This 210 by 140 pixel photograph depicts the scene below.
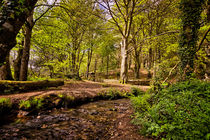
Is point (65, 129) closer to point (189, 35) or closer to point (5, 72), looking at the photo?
point (5, 72)

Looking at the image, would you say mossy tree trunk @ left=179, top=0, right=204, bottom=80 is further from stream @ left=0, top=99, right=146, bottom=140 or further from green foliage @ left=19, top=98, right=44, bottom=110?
green foliage @ left=19, top=98, right=44, bottom=110

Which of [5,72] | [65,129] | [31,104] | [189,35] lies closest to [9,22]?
[65,129]

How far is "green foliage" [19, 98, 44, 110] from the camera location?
4.30 meters

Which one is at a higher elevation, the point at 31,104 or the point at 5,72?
the point at 5,72

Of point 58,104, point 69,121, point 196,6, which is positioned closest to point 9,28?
point 69,121

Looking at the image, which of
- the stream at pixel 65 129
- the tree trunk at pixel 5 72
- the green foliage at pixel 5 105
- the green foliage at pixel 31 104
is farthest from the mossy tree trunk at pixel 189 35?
the tree trunk at pixel 5 72

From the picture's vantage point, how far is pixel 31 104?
4445 mm

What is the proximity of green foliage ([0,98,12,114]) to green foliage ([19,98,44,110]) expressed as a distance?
383 millimetres

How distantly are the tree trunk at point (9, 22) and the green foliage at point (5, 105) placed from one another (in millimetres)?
2837

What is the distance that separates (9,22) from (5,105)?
368 cm

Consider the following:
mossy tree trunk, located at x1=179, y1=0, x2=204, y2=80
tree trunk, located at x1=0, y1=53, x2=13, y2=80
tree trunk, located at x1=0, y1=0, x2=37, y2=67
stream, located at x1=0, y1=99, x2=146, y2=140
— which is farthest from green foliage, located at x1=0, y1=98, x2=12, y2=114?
mossy tree trunk, located at x1=179, y1=0, x2=204, y2=80

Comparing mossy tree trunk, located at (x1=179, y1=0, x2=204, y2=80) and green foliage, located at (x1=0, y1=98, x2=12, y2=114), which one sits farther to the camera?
mossy tree trunk, located at (x1=179, y1=0, x2=204, y2=80)

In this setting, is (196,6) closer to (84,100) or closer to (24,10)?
(24,10)

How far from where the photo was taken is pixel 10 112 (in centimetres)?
411
